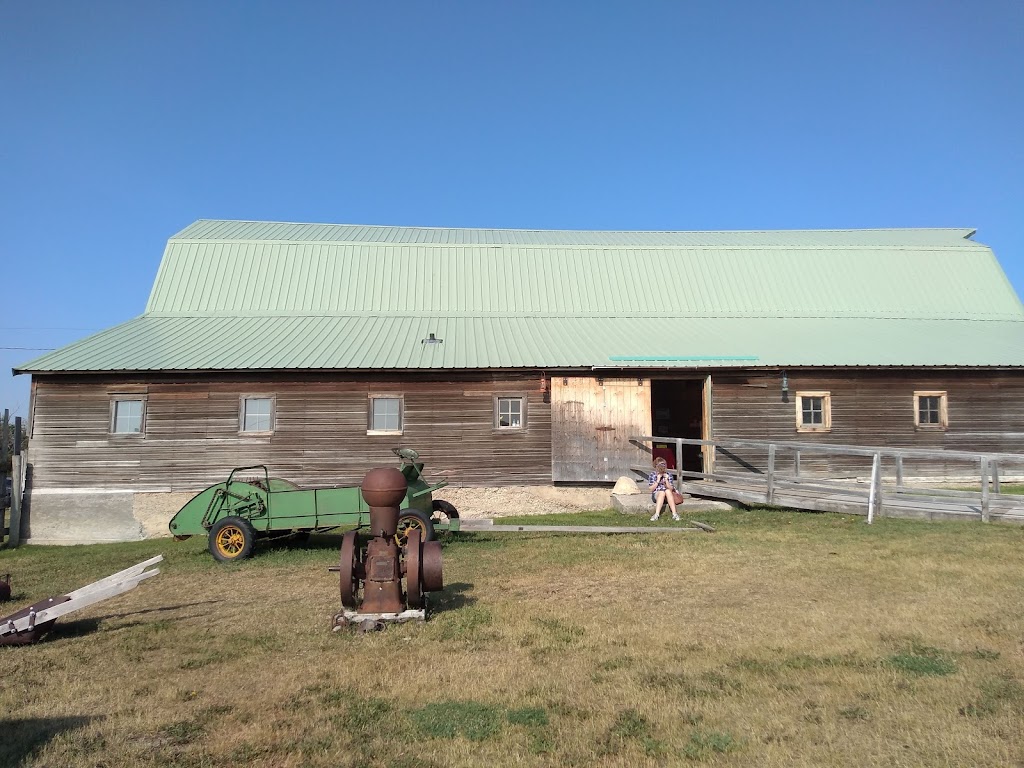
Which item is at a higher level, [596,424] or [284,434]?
[596,424]

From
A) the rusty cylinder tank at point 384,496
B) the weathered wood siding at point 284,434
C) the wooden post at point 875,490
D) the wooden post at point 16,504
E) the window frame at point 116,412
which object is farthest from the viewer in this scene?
the window frame at point 116,412

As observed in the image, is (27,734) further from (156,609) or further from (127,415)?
(127,415)

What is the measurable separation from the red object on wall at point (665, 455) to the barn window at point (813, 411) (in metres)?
3.28

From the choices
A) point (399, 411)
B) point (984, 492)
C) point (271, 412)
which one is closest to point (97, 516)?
point (271, 412)

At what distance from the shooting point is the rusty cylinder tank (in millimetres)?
7891

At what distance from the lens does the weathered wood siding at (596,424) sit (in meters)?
19.0

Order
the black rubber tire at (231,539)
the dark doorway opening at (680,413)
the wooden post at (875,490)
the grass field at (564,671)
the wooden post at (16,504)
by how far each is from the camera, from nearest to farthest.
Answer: the grass field at (564,671) < the black rubber tire at (231,539) < the wooden post at (875,490) < the wooden post at (16,504) < the dark doorway opening at (680,413)

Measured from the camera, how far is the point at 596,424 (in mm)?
19156

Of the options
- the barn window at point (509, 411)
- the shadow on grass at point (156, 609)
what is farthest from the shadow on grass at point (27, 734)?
the barn window at point (509, 411)

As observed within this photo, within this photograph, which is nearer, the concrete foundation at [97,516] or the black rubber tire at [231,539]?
the black rubber tire at [231,539]

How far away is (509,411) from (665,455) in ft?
14.3

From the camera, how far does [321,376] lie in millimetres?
18938

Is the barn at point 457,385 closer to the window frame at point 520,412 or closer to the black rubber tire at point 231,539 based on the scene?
the window frame at point 520,412

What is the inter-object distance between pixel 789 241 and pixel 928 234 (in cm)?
528
